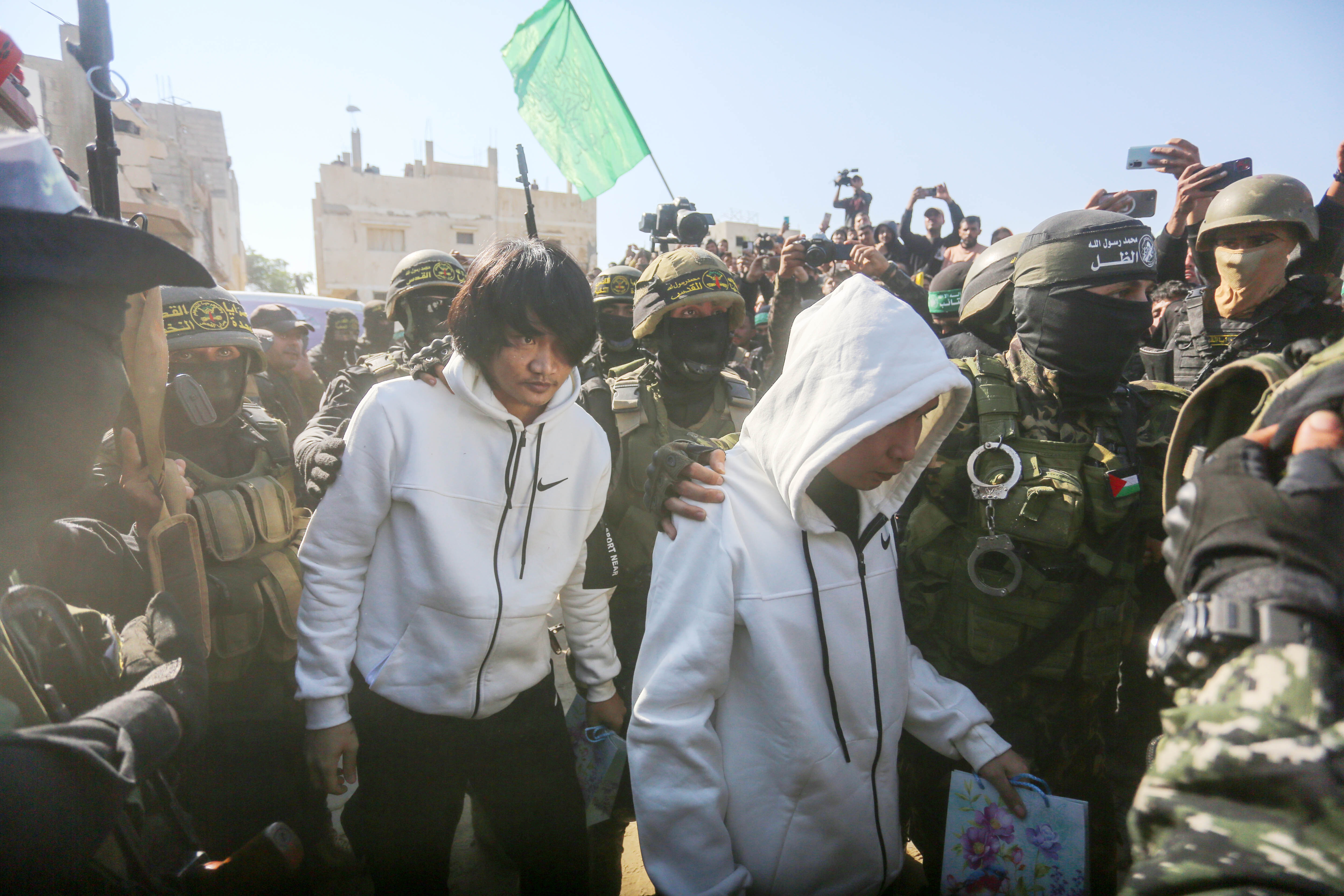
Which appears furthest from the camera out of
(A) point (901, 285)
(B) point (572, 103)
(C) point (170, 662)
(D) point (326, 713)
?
(B) point (572, 103)

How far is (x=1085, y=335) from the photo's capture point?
2.05 metres

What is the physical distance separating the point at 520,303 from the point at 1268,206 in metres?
2.90

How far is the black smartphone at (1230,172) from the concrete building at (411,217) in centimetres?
3553

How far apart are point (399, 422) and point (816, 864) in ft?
5.06

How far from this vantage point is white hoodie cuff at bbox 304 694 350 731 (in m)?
1.85

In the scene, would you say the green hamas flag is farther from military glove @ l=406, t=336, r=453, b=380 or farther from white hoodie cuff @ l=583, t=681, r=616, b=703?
white hoodie cuff @ l=583, t=681, r=616, b=703

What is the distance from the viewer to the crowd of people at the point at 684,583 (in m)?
0.90

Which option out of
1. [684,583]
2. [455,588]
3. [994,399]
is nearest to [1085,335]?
[994,399]

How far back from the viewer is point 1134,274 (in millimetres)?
2006

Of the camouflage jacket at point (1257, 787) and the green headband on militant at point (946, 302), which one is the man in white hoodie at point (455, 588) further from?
the green headband on militant at point (946, 302)

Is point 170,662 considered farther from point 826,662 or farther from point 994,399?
point 994,399

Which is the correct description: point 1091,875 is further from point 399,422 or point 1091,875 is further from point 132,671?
point 132,671

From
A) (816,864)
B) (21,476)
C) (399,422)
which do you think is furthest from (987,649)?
(21,476)

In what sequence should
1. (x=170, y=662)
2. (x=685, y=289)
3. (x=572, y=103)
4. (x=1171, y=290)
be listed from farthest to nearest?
(x=572, y=103), (x=1171, y=290), (x=685, y=289), (x=170, y=662)
